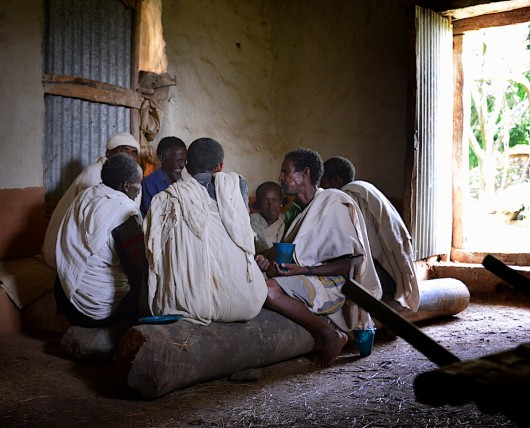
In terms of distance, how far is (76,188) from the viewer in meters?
5.11

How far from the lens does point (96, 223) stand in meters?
3.95

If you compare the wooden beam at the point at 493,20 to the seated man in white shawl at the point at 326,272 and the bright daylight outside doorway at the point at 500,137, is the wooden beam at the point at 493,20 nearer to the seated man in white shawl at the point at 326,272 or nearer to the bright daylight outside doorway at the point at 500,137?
the seated man in white shawl at the point at 326,272

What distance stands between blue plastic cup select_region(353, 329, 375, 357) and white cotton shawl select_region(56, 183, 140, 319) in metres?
1.64

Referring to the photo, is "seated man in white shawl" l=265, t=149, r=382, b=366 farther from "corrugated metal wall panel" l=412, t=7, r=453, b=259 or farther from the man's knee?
"corrugated metal wall panel" l=412, t=7, r=453, b=259

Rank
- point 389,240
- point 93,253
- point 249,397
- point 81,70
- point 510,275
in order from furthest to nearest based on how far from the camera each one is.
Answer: point 81,70
point 389,240
point 93,253
point 249,397
point 510,275

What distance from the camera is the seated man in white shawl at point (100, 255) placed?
157 inches

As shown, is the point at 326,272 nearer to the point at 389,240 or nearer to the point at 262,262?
the point at 262,262

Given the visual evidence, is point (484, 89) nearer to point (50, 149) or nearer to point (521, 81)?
point (521, 81)

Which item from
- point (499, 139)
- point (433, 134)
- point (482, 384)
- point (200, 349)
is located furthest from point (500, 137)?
point (482, 384)

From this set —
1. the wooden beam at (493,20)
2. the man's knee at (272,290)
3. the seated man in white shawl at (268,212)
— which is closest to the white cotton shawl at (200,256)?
the man's knee at (272,290)

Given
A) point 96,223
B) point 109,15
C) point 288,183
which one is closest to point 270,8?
point 109,15

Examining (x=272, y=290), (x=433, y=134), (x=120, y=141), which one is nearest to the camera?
(x=272, y=290)

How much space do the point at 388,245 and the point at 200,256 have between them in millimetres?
1635

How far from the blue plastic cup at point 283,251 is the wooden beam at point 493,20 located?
4045 millimetres
